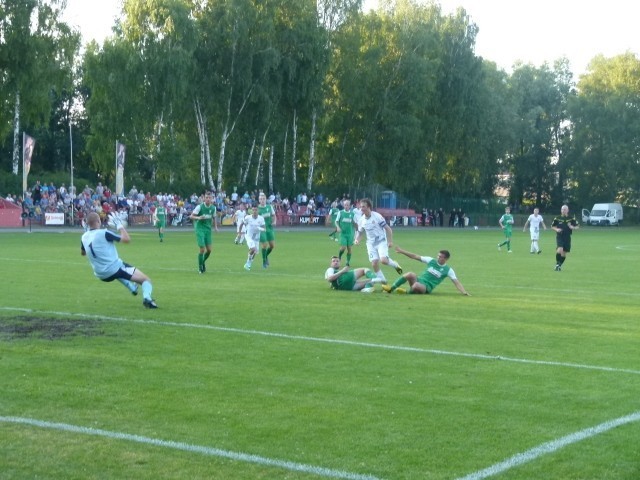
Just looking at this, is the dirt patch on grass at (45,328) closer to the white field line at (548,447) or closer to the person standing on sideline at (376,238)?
the white field line at (548,447)

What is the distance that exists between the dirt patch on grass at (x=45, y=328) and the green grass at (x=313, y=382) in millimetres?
39

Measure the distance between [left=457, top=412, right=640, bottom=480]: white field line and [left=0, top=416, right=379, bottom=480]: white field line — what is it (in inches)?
31.0

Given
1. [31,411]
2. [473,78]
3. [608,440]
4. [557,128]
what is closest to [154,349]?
[31,411]

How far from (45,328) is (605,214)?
3154 inches

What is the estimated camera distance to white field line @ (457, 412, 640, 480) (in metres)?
6.28

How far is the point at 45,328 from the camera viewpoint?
12.7 meters

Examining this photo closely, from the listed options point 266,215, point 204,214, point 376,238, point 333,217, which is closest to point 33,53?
point 333,217

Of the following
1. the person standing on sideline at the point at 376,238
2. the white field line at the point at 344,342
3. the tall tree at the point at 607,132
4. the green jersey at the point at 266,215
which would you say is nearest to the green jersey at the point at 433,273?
the person standing on sideline at the point at 376,238

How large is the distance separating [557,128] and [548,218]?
10.6 m

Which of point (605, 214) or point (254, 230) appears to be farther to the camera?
point (605, 214)

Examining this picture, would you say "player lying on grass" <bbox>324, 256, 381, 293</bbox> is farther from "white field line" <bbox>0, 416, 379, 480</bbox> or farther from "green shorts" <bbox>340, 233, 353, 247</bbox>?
"white field line" <bbox>0, 416, 379, 480</bbox>

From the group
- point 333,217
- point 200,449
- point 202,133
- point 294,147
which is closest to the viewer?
point 200,449

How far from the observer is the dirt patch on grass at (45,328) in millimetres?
12000

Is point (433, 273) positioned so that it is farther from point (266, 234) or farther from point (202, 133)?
point (202, 133)
